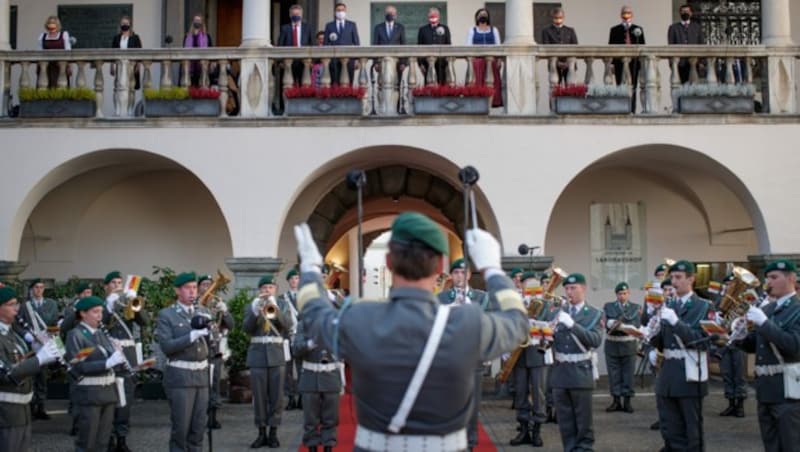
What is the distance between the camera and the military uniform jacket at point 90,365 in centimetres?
865

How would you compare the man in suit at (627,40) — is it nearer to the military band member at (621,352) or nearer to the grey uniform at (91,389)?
the military band member at (621,352)

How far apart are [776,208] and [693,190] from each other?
3122mm

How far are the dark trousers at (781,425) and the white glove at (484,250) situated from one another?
4.81 meters

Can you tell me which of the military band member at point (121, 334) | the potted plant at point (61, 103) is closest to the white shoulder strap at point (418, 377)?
the military band member at point (121, 334)

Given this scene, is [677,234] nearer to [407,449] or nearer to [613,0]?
[613,0]

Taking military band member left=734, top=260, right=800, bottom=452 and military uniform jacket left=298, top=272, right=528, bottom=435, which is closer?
military uniform jacket left=298, top=272, right=528, bottom=435

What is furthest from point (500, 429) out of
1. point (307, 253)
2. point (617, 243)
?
point (307, 253)

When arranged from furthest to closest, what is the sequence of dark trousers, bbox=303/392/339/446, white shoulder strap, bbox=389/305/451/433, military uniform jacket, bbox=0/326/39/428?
dark trousers, bbox=303/392/339/446, military uniform jacket, bbox=0/326/39/428, white shoulder strap, bbox=389/305/451/433

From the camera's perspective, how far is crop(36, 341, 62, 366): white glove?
7.39m

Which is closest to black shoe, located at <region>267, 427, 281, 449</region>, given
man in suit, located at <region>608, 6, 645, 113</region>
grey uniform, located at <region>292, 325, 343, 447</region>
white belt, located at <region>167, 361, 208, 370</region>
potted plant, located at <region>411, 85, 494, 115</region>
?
grey uniform, located at <region>292, 325, 343, 447</region>

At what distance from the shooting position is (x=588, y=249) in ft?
58.7

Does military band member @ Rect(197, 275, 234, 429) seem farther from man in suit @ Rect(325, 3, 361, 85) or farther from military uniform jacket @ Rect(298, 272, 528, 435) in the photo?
military uniform jacket @ Rect(298, 272, 528, 435)

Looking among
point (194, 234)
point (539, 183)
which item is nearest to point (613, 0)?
point (539, 183)

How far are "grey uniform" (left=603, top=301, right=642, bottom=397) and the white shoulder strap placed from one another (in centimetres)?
1047
